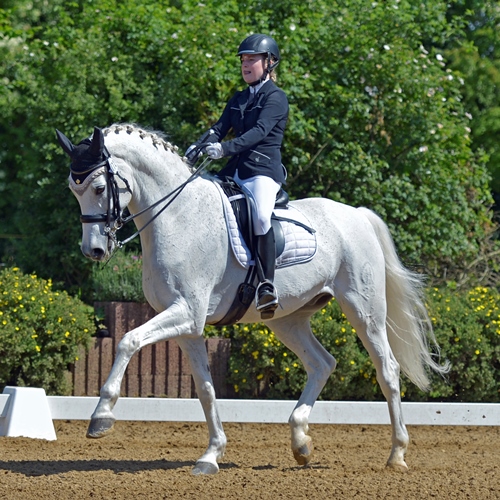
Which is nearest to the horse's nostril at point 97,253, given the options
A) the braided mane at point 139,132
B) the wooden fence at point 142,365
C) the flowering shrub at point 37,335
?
the braided mane at point 139,132

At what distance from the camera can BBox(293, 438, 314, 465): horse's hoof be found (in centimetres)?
635

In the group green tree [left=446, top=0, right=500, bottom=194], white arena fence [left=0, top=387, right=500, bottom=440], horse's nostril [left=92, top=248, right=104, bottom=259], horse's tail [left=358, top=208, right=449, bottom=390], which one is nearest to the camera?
horse's nostril [left=92, top=248, right=104, bottom=259]

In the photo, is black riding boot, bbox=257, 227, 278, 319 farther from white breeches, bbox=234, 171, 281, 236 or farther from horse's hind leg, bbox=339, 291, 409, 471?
horse's hind leg, bbox=339, 291, 409, 471

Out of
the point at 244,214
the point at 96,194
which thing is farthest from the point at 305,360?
the point at 96,194

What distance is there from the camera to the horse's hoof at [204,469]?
5898 mm

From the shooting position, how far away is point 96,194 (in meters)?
5.55

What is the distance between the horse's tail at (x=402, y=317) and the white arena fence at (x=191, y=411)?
767 mm

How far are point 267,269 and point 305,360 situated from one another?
3.48 feet

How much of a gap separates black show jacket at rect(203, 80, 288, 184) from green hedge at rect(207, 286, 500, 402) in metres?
2.87

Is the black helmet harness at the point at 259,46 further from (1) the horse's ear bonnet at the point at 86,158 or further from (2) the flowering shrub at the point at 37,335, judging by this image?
(2) the flowering shrub at the point at 37,335

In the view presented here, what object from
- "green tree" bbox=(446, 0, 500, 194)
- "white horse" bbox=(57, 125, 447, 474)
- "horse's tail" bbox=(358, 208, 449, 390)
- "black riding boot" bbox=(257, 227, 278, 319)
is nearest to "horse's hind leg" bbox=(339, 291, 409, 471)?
"white horse" bbox=(57, 125, 447, 474)

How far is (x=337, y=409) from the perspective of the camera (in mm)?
7805

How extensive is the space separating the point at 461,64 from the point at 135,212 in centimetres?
998

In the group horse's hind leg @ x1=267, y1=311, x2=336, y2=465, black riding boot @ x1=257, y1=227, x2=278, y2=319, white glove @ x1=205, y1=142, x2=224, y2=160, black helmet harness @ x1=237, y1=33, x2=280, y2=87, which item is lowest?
horse's hind leg @ x1=267, y1=311, x2=336, y2=465
